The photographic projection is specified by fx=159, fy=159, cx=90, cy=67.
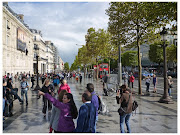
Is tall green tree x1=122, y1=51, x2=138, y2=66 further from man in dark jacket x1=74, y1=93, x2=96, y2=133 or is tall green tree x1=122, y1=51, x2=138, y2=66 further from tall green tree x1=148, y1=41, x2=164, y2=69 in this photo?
man in dark jacket x1=74, y1=93, x2=96, y2=133

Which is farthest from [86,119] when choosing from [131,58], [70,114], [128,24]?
[131,58]

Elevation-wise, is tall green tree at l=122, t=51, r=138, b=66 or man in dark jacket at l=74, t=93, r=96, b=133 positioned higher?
tall green tree at l=122, t=51, r=138, b=66

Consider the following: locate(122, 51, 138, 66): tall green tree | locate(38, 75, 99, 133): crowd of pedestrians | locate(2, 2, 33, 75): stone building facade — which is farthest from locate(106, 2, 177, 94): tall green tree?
locate(122, 51, 138, 66): tall green tree

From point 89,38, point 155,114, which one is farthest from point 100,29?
point 155,114

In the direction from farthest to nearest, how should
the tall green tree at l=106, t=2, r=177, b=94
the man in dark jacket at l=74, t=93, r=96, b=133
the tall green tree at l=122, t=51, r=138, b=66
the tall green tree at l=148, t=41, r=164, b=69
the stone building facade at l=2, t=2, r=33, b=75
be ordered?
the tall green tree at l=122, t=51, r=138, b=66 < the tall green tree at l=148, t=41, r=164, b=69 < the stone building facade at l=2, t=2, r=33, b=75 < the tall green tree at l=106, t=2, r=177, b=94 < the man in dark jacket at l=74, t=93, r=96, b=133

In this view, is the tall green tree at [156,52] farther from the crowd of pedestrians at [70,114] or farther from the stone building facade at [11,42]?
the crowd of pedestrians at [70,114]

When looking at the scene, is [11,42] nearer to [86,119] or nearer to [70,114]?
[70,114]

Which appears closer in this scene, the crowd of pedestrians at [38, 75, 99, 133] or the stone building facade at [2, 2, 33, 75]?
the crowd of pedestrians at [38, 75, 99, 133]

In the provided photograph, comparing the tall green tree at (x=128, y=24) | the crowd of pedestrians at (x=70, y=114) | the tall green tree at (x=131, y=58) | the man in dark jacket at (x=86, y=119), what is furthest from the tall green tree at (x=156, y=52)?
the man in dark jacket at (x=86, y=119)

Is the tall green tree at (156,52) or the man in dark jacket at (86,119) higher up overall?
the tall green tree at (156,52)

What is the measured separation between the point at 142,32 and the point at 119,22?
2016 mm

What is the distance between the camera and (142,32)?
1274cm

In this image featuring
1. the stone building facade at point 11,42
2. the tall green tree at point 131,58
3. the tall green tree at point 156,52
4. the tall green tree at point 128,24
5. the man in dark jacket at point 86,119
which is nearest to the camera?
the man in dark jacket at point 86,119

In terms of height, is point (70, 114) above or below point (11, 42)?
below
